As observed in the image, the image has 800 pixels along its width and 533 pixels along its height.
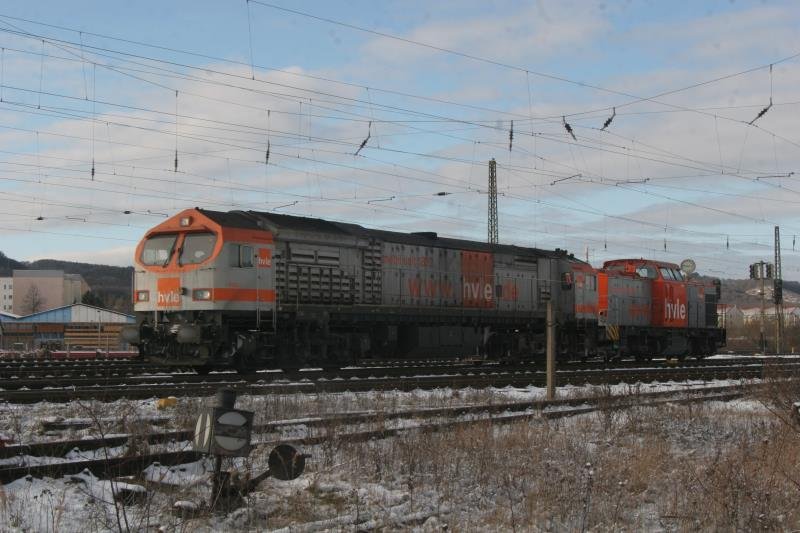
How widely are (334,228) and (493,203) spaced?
60.0 ft

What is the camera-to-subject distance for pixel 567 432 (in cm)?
1113

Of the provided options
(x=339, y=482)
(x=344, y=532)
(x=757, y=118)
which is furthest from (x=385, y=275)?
(x=344, y=532)

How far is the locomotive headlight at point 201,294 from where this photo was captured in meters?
18.1

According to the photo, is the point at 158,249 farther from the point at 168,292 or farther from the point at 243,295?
the point at 243,295

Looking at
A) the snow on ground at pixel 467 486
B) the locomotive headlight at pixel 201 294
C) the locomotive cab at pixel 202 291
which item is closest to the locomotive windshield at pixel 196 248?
the locomotive cab at pixel 202 291

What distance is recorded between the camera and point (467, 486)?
7738 mm

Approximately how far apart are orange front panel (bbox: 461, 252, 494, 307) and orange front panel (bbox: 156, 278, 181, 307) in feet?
30.9

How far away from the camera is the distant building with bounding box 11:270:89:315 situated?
396 feet

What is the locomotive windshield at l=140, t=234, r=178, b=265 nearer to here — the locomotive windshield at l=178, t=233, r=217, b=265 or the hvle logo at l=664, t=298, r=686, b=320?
the locomotive windshield at l=178, t=233, r=217, b=265

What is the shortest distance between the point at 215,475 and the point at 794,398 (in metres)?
10.2

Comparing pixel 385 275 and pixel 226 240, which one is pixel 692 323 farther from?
pixel 226 240

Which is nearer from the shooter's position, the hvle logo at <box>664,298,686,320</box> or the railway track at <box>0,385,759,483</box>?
the railway track at <box>0,385,759,483</box>

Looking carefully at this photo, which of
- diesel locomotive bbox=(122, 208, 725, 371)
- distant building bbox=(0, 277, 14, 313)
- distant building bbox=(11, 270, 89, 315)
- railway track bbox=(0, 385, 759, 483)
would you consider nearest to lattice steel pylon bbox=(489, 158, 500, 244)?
diesel locomotive bbox=(122, 208, 725, 371)

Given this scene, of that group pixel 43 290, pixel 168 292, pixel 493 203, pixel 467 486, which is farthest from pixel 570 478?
pixel 43 290
